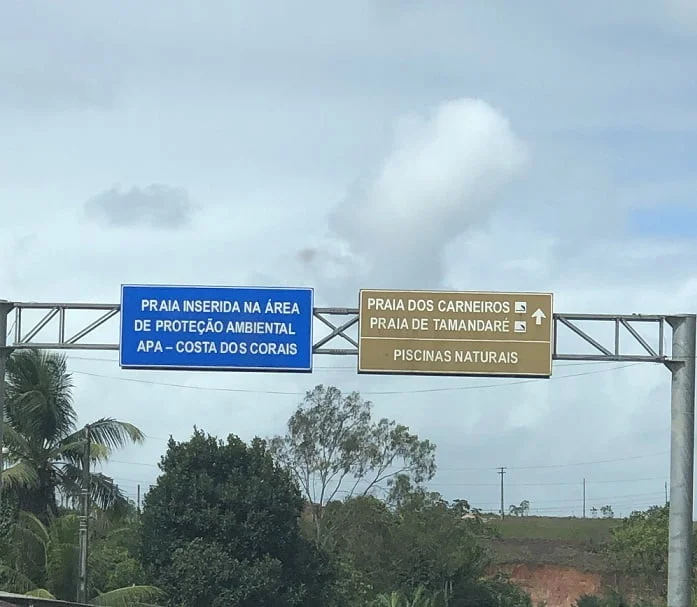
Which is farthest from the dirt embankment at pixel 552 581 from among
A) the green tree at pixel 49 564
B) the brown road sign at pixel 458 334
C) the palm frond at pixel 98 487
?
the brown road sign at pixel 458 334

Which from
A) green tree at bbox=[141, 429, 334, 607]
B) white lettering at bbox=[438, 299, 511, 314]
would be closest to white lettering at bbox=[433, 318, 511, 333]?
white lettering at bbox=[438, 299, 511, 314]

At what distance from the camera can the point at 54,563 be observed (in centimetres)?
3056

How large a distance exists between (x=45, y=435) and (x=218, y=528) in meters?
7.19

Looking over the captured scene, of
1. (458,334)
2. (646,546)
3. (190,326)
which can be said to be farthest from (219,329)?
(646,546)

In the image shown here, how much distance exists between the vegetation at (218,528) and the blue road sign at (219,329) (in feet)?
32.6

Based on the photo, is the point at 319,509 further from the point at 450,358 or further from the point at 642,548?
the point at 450,358

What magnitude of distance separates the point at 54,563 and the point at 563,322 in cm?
1581

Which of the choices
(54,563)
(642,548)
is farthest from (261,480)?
(642,548)

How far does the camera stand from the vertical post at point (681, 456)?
20.0 metres

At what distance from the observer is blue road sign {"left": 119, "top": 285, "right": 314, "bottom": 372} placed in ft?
66.3

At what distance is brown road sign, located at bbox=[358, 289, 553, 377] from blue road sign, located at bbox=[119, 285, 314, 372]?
45.1 inches

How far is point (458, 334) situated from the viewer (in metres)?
20.1

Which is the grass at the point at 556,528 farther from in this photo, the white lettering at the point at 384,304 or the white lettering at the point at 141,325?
the white lettering at the point at 141,325

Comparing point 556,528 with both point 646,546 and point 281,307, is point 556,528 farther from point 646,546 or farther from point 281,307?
point 281,307
